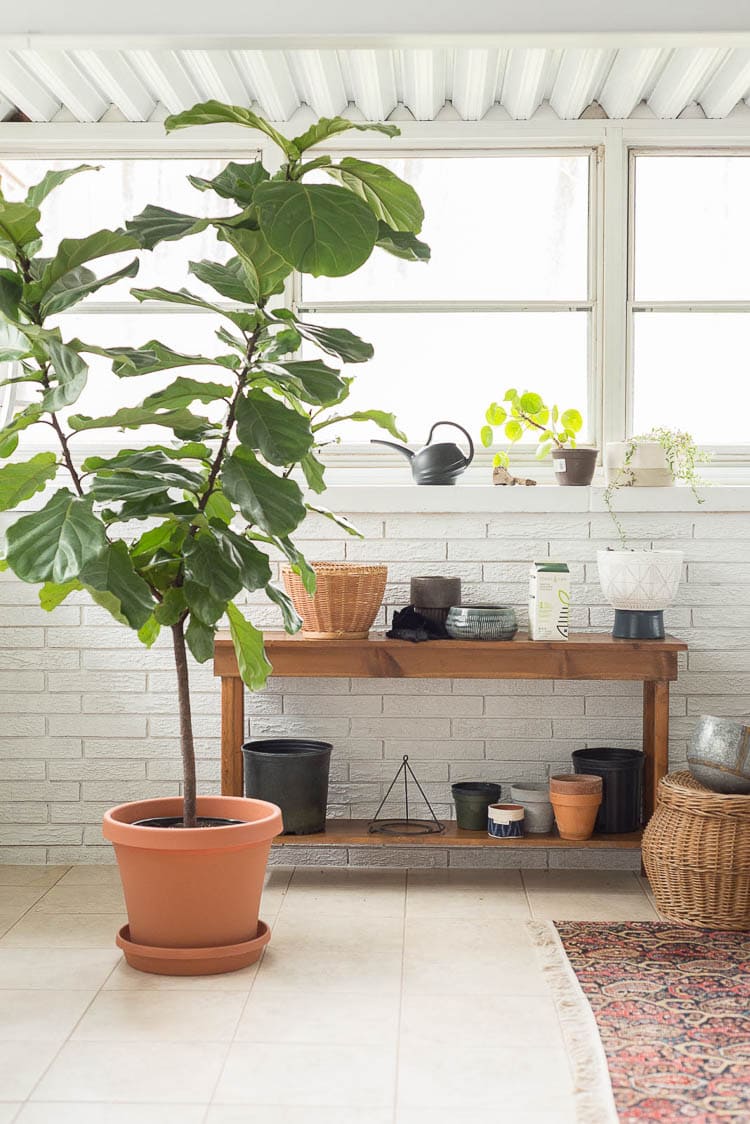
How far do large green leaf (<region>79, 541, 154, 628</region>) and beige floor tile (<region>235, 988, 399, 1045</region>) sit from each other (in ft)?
2.97

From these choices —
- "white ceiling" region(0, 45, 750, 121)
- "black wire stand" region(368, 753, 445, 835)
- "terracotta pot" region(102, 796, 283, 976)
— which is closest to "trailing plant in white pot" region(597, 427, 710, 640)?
"black wire stand" region(368, 753, 445, 835)

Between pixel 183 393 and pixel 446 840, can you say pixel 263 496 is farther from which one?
pixel 446 840

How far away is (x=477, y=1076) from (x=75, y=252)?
1.91 metres

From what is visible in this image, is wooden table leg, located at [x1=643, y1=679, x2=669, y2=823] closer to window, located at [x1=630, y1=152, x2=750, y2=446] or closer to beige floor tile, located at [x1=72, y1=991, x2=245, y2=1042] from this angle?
window, located at [x1=630, y1=152, x2=750, y2=446]

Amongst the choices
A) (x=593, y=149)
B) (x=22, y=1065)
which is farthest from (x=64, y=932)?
(x=593, y=149)

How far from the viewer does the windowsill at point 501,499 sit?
160 inches

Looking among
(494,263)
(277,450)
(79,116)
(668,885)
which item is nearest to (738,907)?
(668,885)

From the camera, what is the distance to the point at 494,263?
4273 millimetres

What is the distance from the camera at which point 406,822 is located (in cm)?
399

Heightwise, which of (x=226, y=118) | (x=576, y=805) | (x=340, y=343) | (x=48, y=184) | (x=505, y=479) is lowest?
(x=576, y=805)

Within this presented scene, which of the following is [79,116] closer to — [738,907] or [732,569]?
[732,569]

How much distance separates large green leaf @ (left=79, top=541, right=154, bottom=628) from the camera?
2.74 meters

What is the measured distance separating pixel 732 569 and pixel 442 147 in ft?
5.56

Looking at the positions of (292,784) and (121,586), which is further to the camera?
(292,784)
